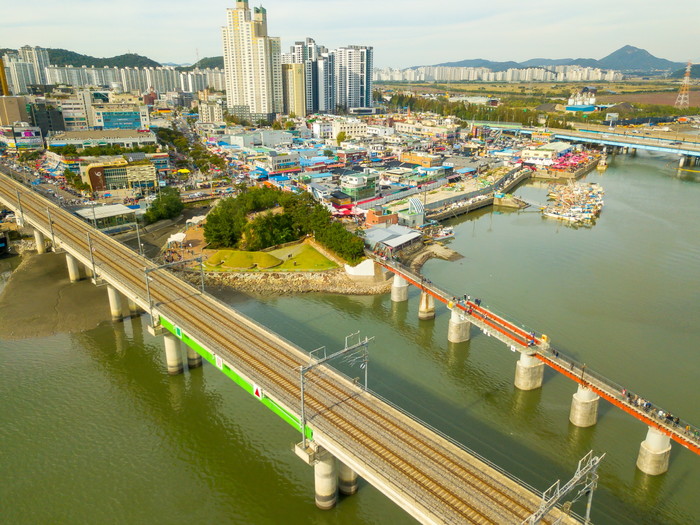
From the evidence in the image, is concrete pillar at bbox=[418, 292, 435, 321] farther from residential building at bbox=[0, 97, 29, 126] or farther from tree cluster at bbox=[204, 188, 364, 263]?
residential building at bbox=[0, 97, 29, 126]

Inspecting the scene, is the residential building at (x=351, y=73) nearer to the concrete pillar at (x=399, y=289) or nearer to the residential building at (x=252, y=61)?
the residential building at (x=252, y=61)

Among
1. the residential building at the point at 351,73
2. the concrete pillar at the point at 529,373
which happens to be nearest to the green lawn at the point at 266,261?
the concrete pillar at the point at 529,373

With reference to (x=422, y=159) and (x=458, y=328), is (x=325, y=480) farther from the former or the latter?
(x=422, y=159)

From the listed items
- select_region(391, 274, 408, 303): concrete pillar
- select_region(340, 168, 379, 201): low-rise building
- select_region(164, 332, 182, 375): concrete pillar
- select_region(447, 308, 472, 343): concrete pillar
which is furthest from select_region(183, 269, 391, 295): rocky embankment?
select_region(340, 168, 379, 201): low-rise building

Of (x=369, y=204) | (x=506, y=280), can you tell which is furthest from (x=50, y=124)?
(x=506, y=280)

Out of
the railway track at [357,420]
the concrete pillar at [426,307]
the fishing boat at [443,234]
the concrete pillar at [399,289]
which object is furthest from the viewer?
the fishing boat at [443,234]
